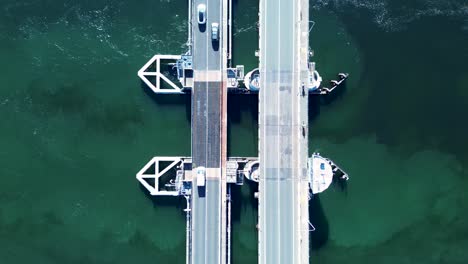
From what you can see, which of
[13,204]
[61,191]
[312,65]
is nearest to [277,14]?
[312,65]

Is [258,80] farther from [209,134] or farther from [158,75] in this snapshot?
[158,75]

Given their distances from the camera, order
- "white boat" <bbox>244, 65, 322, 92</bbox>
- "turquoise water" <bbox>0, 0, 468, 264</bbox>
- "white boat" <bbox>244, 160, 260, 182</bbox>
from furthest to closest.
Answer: "turquoise water" <bbox>0, 0, 468, 264</bbox> → "white boat" <bbox>244, 160, 260, 182</bbox> → "white boat" <bbox>244, 65, 322, 92</bbox>

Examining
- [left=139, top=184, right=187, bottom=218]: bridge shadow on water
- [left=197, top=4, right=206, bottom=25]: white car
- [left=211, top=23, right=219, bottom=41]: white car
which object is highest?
[left=197, top=4, right=206, bottom=25]: white car

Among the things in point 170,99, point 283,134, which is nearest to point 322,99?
point 283,134

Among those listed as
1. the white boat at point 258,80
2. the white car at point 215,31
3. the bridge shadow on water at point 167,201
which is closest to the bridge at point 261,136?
the white boat at point 258,80

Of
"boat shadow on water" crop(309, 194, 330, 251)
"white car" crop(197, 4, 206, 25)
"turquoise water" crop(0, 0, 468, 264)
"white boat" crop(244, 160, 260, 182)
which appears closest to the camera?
"white car" crop(197, 4, 206, 25)

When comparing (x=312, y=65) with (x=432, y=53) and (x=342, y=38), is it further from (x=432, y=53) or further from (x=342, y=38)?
(x=432, y=53)

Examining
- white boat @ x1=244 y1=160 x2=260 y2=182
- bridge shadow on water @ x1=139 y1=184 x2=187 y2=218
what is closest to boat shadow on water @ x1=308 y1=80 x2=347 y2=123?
white boat @ x1=244 y1=160 x2=260 y2=182

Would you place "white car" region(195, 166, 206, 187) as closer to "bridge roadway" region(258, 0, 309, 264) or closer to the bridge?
the bridge
